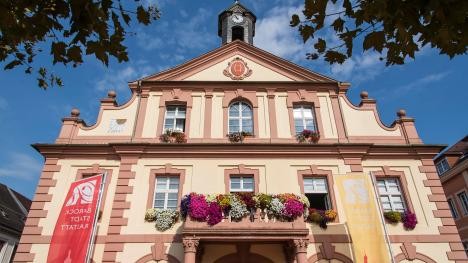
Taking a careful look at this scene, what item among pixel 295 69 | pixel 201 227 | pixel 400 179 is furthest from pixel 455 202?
pixel 201 227

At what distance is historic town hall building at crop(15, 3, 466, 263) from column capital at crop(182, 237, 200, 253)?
33 mm

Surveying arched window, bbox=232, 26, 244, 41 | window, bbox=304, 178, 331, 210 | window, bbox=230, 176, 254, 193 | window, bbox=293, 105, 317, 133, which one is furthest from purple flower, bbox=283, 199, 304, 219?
arched window, bbox=232, 26, 244, 41

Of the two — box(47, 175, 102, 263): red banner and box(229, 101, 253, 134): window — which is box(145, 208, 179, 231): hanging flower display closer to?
box(47, 175, 102, 263): red banner

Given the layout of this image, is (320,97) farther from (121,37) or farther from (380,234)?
(121,37)

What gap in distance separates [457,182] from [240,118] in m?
20.0

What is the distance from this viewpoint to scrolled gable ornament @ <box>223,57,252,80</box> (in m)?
18.7

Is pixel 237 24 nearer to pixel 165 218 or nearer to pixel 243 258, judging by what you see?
pixel 165 218

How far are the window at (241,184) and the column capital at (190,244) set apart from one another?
3129 millimetres

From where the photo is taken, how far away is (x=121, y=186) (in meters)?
15.0

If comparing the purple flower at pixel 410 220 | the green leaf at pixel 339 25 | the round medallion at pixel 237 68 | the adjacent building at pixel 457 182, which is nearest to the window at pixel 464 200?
the adjacent building at pixel 457 182

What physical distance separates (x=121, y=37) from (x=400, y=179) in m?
13.8

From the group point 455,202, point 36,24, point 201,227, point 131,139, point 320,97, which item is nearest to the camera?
point 36,24

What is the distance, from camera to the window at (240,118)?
56.2 ft

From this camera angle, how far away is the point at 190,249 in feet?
40.3
